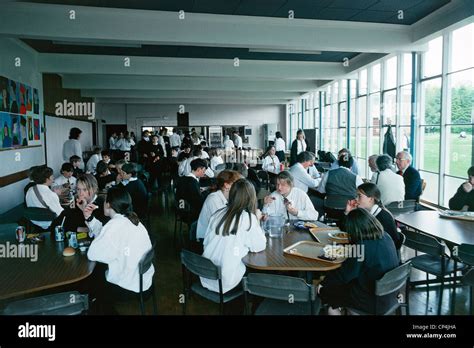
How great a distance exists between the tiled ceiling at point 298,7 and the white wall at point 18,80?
1449mm

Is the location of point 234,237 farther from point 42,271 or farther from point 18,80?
point 18,80

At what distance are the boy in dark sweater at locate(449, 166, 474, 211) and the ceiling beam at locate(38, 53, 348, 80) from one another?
5.01m

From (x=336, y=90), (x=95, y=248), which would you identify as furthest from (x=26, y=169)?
(x=336, y=90)

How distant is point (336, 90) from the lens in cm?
1047

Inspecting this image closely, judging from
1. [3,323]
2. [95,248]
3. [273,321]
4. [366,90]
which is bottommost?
[273,321]

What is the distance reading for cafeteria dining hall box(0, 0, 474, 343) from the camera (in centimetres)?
213

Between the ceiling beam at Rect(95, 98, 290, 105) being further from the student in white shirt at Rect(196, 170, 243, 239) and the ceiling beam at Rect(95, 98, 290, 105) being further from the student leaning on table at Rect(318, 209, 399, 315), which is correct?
the student leaning on table at Rect(318, 209, 399, 315)

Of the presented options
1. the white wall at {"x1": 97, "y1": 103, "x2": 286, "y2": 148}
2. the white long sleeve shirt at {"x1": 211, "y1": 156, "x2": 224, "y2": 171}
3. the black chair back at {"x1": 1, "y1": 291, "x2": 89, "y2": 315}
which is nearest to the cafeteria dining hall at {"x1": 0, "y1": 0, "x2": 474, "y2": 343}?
the black chair back at {"x1": 1, "y1": 291, "x2": 89, "y2": 315}

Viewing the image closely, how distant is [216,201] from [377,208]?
123cm

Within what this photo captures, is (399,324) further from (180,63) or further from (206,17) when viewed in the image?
(180,63)

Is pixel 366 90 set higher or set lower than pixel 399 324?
higher

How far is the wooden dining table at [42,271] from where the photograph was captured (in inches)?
73.8

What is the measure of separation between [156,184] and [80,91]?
624 cm

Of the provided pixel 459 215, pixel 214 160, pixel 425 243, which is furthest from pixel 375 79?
pixel 425 243
